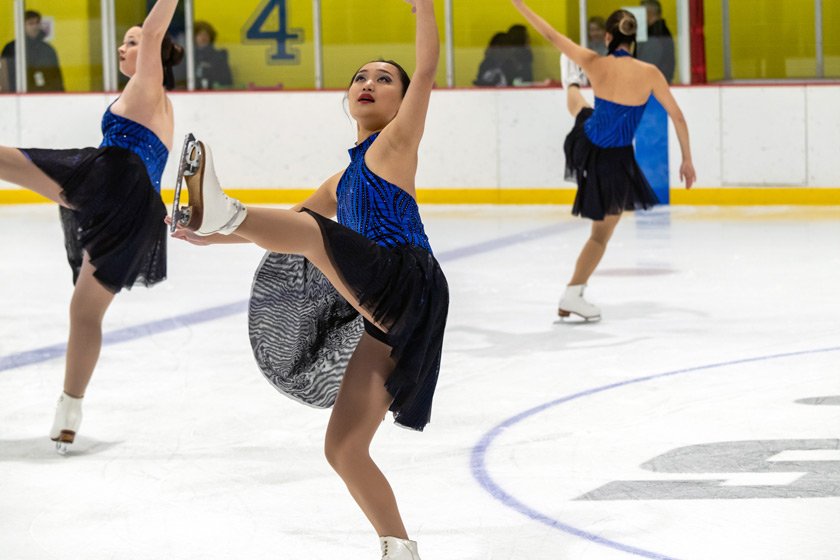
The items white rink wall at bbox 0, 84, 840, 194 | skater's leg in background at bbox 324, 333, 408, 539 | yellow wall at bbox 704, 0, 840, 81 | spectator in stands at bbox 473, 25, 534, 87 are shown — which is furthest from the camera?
yellow wall at bbox 704, 0, 840, 81

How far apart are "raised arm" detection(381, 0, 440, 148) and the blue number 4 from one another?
11278mm

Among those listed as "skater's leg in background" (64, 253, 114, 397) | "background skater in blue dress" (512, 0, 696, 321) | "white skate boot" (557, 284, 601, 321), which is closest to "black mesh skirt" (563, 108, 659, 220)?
"background skater in blue dress" (512, 0, 696, 321)

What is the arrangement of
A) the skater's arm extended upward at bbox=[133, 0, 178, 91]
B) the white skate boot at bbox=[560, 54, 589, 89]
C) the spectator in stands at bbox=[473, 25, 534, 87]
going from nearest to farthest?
the skater's arm extended upward at bbox=[133, 0, 178, 91]
the white skate boot at bbox=[560, 54, 589, 89]
the spectator in stands at bbox=[473, 25, 534, 87]

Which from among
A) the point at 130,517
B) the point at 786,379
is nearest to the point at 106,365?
the point at 130,517

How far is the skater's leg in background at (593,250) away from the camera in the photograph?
7395 millimetres

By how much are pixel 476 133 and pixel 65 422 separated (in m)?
8.74

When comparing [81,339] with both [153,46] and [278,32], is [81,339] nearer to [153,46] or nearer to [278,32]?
[153,46]

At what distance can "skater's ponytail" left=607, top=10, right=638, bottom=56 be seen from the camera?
743 cm

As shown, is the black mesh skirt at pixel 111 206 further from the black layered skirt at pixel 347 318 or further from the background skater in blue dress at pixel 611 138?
the background skater in blue dress at pixel 611 138

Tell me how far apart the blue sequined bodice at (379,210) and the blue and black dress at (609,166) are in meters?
4.17

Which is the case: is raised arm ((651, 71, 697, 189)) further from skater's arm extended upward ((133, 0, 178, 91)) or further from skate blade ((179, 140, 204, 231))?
skate blade ((179, 140, 204, 231))

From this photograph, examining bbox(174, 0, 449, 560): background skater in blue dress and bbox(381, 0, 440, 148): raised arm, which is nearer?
bbox(174, 0, 449, 560): background skater in blue dress

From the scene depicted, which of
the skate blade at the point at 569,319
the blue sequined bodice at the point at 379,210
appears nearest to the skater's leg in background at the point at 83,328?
the blue sequined bodice at the point at 379,210

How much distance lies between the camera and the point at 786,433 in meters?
4.79
